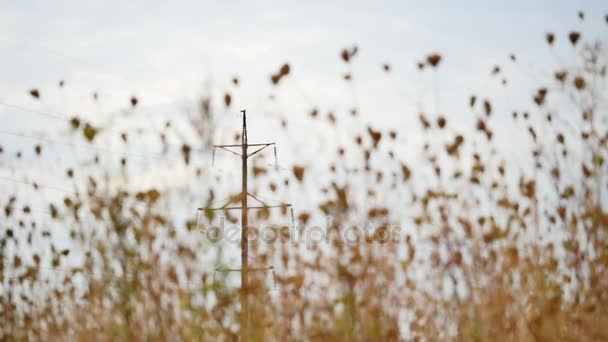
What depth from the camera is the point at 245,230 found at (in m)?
4.36

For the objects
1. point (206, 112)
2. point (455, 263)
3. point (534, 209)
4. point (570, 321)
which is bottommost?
point (570, 321)

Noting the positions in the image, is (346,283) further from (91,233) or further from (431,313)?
(91,233)

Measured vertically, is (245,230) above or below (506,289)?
above

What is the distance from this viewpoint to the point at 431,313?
13.0 ft

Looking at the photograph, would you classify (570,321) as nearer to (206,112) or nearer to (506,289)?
(506,289)

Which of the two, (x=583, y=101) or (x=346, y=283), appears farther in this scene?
(x=583, y=101)

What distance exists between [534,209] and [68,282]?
2.57 metres

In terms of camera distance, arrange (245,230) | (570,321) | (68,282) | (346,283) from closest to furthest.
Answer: (346,283) < (570,321) < (245,230) < (68,282)

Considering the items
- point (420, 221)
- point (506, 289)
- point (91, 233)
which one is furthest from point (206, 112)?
point (506, 289)

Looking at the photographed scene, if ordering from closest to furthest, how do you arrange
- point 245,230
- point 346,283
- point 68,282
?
1. point 346,283
2. point 245,230
3. point 68,282

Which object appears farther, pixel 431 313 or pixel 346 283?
pixel 431 313

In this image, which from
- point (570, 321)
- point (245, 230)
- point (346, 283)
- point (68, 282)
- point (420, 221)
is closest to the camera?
point (346, 283)

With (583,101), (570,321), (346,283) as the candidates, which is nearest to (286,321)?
(346,283)

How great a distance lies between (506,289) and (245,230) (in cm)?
137
